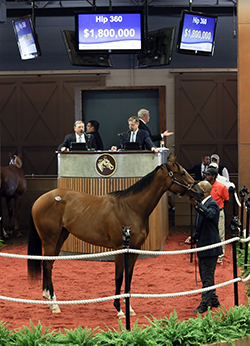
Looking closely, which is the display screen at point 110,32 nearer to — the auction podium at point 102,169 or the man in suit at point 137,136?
the man in suit at point 137,136

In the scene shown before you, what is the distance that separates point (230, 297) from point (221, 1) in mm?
9700

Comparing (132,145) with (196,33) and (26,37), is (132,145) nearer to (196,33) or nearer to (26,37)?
(196,33)

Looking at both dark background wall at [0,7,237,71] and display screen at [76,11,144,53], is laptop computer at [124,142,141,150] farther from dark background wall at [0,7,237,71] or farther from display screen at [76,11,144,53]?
dark background wall at [0,7,237,71]

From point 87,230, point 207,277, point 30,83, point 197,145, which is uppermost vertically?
point 30,83

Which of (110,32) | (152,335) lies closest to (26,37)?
(110,32)

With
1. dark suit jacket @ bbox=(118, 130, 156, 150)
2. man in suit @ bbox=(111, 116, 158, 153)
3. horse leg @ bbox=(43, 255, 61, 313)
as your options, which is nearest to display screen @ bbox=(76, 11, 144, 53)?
man in suit @ bbox=(111, 116, 158, 153)

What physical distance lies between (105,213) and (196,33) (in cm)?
567

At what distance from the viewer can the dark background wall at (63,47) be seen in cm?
1326

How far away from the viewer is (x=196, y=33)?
371 inches

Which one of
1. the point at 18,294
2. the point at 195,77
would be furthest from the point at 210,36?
the point at 18,294

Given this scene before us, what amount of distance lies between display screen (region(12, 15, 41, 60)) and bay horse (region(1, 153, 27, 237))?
243 cm

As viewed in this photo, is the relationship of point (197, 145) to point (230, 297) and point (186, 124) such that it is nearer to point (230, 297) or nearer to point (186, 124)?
point (186, 124)

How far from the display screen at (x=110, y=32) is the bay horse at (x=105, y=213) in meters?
4.19

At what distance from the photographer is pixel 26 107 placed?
13.5 metres
